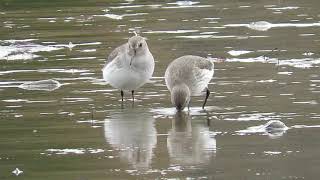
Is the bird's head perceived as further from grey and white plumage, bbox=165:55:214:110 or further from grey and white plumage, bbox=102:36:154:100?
grey and white plumage, bbox=165:55:214:110

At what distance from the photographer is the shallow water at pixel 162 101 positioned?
9.86 metres

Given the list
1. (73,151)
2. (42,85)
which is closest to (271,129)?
(73,151)

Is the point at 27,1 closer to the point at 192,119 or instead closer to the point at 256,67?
the point at 256,67

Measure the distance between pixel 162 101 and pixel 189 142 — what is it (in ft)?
8.62

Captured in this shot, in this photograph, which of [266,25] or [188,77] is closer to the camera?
[188,77]

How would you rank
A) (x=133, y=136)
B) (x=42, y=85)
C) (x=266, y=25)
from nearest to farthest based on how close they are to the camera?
(x=133, y=136) < (x=42, y=85) < (x=266, y=25)

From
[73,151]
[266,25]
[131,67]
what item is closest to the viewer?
[73,151]

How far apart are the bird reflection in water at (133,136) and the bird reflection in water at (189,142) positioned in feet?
0.72

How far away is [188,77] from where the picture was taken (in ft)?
43.9

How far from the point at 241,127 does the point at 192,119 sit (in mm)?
1021

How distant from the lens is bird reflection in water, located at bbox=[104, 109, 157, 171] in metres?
10.2

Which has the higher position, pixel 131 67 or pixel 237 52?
A: pixel 131 67

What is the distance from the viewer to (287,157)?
990 centimetres

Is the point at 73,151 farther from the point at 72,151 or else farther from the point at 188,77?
the point at 188,77
